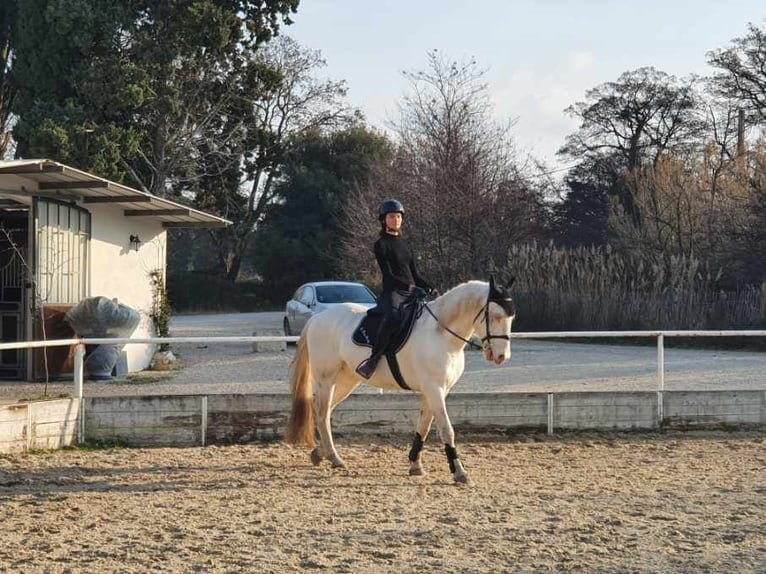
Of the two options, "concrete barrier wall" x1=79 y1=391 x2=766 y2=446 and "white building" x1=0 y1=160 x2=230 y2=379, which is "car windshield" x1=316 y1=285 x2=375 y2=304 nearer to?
"white building" x1=0 y1=160 x2=230 y2=379

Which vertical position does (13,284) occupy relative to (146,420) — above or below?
above

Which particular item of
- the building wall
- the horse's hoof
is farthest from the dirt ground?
the building wall

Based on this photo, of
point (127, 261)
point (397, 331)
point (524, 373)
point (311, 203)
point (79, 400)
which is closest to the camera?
point (397, 331)

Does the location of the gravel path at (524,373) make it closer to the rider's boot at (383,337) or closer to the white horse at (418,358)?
the white horse at (418,358)

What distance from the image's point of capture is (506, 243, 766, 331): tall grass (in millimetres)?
22438

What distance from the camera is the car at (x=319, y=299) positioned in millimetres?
20192

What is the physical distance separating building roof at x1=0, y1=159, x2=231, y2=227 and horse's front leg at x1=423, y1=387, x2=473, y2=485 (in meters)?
7.18

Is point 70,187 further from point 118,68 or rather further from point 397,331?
point 118,68

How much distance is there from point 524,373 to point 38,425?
8.88 m

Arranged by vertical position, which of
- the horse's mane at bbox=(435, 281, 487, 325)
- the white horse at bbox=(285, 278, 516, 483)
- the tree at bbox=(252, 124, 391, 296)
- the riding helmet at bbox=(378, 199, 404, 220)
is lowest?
the white horse at bbox=(285, 278, 516, 483)

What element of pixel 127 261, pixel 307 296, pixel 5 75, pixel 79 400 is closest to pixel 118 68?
pixel 5 75

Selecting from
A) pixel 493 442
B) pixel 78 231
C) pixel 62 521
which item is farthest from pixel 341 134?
pixel 62 521

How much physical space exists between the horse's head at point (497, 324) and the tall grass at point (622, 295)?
1555cm

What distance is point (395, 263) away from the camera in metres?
8.24
